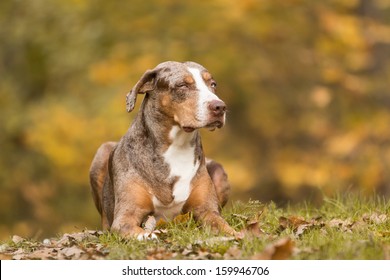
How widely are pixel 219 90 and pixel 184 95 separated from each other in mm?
10903

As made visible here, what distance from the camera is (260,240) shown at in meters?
5.53

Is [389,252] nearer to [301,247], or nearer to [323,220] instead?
[301,247]

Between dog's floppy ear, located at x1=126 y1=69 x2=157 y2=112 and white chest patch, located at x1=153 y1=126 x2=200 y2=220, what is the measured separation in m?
0.42

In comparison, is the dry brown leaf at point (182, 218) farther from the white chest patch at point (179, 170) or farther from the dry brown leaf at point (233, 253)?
the dry brown leaf at point (233, 253)

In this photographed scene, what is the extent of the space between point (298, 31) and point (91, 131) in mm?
4402

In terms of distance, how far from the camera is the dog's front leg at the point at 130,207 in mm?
6613

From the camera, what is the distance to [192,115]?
656 cm

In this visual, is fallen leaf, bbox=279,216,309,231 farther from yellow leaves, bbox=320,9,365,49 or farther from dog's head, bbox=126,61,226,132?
yellow leaves, bbox=320,9,365,49

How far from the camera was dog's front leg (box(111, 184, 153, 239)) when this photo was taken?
21.7 ft

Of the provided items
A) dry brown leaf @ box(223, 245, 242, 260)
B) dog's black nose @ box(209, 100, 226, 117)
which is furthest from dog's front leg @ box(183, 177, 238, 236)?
dry brown leaf @ box(223, 245, 242, 260)

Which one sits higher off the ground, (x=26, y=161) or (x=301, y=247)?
(x=301, y=247)

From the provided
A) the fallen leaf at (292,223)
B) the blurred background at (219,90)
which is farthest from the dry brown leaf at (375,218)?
the blurred background at (219,90)

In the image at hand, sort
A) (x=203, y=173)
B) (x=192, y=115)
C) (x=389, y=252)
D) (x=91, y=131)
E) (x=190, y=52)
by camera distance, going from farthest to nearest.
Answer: (x=190, y=52)
(x=91, y=131)
(x=203, y=173)
(x=192, y=115)
(x=389, y=252)

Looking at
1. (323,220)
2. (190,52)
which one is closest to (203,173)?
(323,220)
